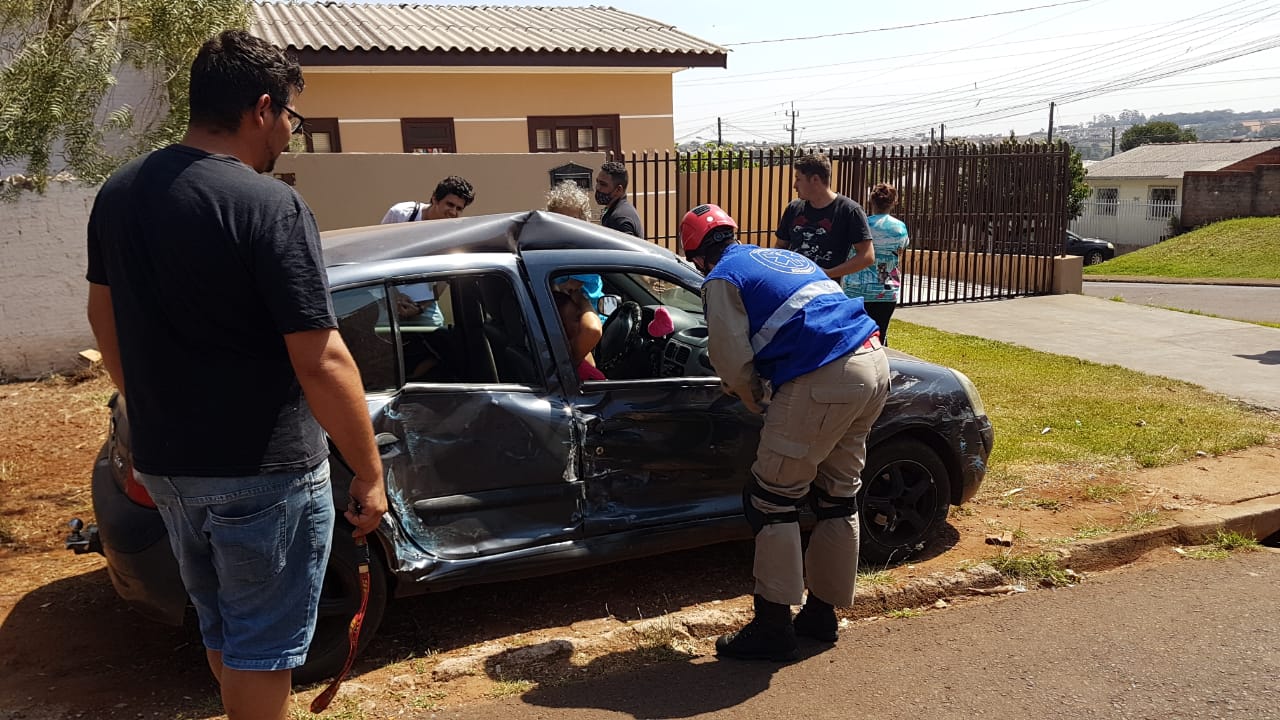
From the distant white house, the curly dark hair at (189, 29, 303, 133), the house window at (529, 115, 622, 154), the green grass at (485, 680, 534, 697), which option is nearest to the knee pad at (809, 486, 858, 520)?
the green grass at (485, 680, 534, 697)

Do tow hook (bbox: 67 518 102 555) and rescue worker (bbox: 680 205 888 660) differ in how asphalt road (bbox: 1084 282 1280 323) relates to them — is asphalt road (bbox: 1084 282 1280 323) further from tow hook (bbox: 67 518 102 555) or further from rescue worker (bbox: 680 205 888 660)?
tow hook (bbox: 67 518 102 555)

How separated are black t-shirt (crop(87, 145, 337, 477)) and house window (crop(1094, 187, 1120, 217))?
5387 cm

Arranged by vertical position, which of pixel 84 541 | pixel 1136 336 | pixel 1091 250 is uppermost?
pixel 84 541

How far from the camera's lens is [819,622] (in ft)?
13.4

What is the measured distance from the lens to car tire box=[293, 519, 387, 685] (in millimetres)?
3594

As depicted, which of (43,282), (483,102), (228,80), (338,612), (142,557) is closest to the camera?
(228,80)

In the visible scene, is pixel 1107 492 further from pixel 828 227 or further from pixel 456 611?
pixel 456 611

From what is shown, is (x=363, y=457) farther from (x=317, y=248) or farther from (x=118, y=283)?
(x=118, y=283)

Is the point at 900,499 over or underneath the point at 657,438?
underneath

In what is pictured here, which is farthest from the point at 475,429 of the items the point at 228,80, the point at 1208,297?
the point at 1208,297

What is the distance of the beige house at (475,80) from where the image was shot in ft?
43.3

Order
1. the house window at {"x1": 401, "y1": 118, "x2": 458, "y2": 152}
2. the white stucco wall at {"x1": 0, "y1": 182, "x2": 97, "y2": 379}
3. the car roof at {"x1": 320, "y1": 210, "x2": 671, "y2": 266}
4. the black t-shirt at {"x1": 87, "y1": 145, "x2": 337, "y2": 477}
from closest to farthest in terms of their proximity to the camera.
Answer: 1. the black t-shirt at {"x1": 87, "y1": 145, "x2": 337, "y2": 477}
2. the car roof at {"x1": 320, "y1": 210, "x2": 671, "y2": 266}
3. the white stucco wall at {"x1": 0, "y1": 182, "x2": 97, "y2": 379}
4. the house window at {"x1": 401, "y1": 118, "x2": 458, "y2": 152}

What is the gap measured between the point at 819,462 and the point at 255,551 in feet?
7.21

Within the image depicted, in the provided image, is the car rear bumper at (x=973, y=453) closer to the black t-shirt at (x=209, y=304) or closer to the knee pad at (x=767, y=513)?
the knee pad at (x=767, y=513)
